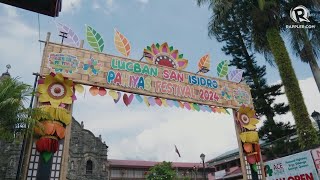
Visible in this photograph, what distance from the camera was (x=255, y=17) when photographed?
13.4 meters

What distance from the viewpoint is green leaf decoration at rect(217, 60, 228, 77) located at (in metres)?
10.7

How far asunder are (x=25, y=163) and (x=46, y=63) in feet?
8.62

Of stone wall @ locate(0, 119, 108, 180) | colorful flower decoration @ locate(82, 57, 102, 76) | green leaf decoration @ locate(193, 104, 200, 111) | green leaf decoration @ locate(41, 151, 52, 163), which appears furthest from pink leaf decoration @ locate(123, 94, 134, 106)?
stone wall @ locate(0, 119, 108, 180)

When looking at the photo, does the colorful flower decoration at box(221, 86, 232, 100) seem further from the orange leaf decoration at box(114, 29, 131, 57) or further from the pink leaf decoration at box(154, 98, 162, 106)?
the orange leaf decoration at box(114, 29, 131, 57)

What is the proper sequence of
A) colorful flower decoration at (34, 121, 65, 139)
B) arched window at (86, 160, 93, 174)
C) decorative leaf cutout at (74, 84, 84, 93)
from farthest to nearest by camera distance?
arched window at (86, 160, 93, 174) < decorative leaf cutout at (74, 84, 84, 93) < colorful flower decoration at (34, 121, 65, 139)

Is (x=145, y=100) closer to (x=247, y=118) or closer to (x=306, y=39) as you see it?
(x=247, y=118)

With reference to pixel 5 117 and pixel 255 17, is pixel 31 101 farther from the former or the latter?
pixel 255 17

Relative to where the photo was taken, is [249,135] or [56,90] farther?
[249,135]

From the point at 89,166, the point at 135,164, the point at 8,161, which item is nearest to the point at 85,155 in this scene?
the point at 89,166

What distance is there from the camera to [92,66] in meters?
8.23

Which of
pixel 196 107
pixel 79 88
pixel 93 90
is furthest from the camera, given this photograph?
pixel 196 107

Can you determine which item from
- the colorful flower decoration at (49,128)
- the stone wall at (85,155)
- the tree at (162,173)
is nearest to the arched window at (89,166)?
the stone wall at (85,155)

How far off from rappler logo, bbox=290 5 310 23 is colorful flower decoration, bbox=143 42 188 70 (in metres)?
6.73

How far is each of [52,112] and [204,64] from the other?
18.5ft
